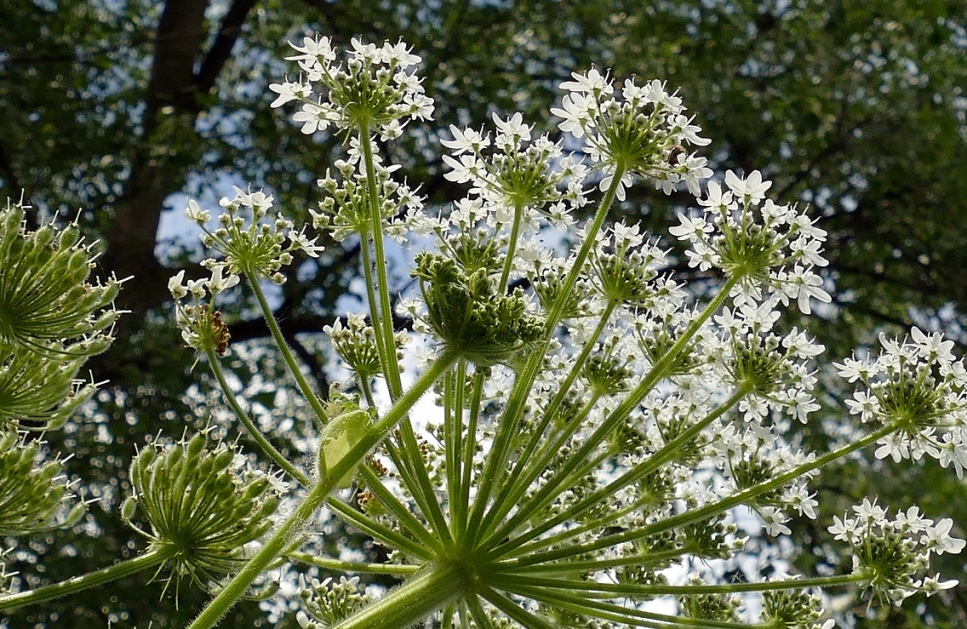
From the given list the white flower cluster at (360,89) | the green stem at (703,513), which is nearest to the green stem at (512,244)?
the white flower cluster at (360,89)

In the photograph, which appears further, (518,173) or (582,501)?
(518,173)

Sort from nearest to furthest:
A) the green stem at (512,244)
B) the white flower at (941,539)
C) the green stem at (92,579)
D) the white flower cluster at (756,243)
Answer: the green stem at (92,579), the green stem at (512,244), the white flower cluster at (756,243), the white flower at (941,539)

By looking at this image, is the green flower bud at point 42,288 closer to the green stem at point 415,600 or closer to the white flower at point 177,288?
the white flower at point 177,288

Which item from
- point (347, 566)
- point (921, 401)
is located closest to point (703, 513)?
point (921, 401)

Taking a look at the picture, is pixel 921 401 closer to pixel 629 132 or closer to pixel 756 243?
pixel 756 243

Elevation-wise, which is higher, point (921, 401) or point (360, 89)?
point (360, 89)

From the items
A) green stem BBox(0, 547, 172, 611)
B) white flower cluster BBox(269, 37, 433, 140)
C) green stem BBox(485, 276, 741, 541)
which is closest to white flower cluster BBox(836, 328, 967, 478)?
green stem BBox(485, 276, 741, 541)
